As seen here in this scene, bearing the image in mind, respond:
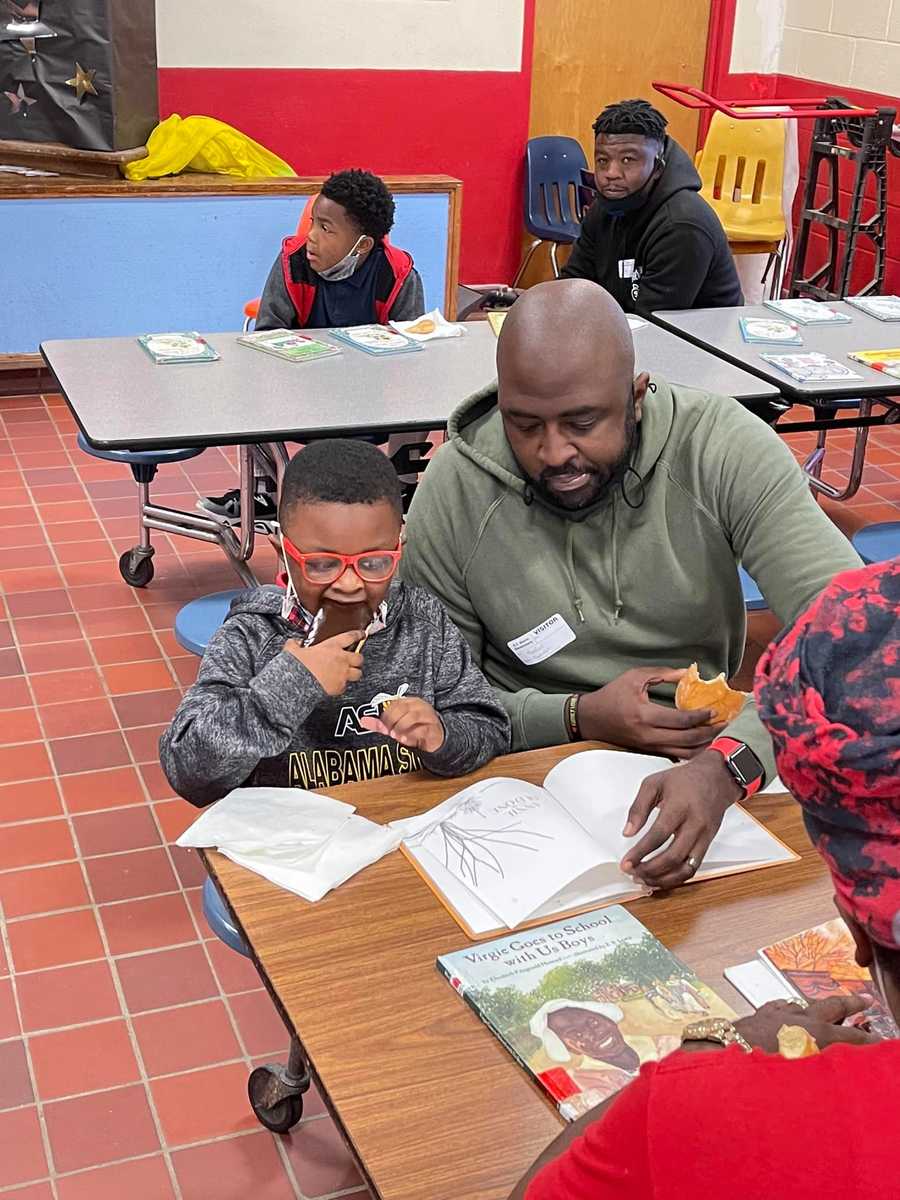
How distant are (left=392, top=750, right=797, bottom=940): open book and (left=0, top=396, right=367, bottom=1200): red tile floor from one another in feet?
2.67

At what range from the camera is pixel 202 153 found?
239 inches

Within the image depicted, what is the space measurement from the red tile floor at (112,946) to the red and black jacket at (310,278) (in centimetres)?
88

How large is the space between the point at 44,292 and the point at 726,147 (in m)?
3.46

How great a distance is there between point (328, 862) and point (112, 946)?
1.26m

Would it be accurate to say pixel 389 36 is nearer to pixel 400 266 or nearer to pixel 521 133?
pixel 521 133

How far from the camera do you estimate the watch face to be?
5.40 ft

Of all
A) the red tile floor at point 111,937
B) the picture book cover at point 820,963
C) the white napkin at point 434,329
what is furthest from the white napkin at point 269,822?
the white napkin at point 434,329

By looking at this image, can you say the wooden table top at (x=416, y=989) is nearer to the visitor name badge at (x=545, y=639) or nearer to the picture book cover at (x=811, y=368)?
the visitor name badge at (x=545, y=639)

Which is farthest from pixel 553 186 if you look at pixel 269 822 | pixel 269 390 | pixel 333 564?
pixel 269 822

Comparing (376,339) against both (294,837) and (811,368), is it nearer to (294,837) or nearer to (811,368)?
(811,368)

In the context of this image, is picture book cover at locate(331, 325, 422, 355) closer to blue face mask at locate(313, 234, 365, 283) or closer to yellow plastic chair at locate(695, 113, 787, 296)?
blue face mask at locate(313, 234, 365, 283)

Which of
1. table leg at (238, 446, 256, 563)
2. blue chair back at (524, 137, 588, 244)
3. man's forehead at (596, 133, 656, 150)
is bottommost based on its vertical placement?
table leg at (238, 446, 256, 563)

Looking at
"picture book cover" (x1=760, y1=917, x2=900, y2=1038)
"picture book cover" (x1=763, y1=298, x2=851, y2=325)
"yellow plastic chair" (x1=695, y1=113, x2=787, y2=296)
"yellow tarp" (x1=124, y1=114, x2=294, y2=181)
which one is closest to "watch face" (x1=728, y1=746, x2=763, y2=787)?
"picture book cover" (x1=760, y1=917, x2=900, y2=1038)

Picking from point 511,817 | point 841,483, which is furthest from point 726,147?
point 511,817
